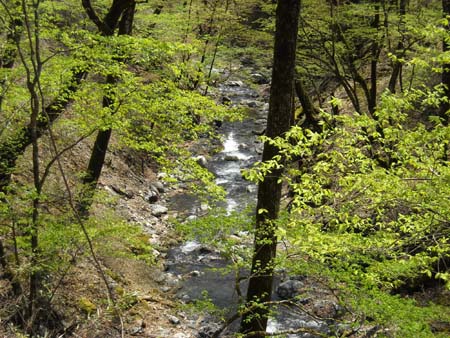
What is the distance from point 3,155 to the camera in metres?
7.91

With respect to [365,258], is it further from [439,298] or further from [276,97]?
[439,298]

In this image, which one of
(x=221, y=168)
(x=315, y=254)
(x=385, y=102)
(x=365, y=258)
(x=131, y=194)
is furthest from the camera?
(x=221, y=168)

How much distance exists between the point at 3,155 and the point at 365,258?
6.52 meters

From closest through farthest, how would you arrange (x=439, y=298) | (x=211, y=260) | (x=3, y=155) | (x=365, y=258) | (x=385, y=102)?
(x=365, y=258) < (x=385, y=102) < (x=3, y=155) < (x=439, y=298) < (x=211, y=260)

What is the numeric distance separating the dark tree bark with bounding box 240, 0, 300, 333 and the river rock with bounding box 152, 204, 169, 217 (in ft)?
28.7

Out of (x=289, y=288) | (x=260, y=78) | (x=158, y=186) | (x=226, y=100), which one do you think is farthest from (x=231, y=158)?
(x=260, y=78)

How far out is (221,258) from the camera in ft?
38.7

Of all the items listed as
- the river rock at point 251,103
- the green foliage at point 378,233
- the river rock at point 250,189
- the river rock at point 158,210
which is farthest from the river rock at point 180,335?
the river rock at point 251,103

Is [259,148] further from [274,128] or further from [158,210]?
[274,128]

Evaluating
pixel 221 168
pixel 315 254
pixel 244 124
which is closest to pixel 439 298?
pixel 315 254

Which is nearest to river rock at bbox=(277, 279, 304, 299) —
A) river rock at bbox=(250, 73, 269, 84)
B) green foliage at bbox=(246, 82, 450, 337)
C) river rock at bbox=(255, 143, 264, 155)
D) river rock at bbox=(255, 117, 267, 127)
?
green foliage at bbox=(246, 82, 450, 337)

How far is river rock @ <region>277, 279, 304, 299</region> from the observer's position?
11.0 m

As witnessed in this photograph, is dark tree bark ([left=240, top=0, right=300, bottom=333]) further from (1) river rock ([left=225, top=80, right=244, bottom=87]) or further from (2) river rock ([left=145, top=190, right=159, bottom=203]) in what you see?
(1) river rock ([left=225, top=80, right=244, bottom=87])

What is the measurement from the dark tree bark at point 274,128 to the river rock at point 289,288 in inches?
180
